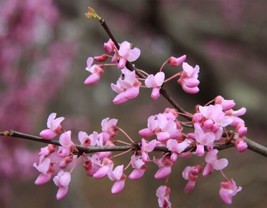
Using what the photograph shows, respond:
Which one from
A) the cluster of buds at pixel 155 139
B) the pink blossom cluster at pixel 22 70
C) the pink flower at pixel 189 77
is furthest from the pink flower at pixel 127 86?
the pink blossom cluster at pixel 22 70

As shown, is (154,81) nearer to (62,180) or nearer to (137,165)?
(137,165)

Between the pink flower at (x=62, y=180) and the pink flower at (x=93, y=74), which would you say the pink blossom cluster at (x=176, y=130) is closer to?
the pink flower at (x=93, y=74)

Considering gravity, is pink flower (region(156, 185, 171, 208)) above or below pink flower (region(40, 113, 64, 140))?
below

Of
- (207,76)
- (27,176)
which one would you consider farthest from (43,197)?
(207,76)

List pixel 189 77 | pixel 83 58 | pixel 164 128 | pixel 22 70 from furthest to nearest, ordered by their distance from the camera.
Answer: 1. pixel 83 58
2. pixel 22 70
3. pixel 189 77
4. pixel 164 128

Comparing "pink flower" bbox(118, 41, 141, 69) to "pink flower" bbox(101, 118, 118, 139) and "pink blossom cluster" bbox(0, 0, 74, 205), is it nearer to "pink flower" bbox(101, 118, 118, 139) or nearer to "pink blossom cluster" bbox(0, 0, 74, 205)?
"pink flower" bbox(101, 118, 118, 139)

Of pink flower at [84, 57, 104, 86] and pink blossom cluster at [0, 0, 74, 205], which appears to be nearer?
pink flower at [84, 57, 104, 86]

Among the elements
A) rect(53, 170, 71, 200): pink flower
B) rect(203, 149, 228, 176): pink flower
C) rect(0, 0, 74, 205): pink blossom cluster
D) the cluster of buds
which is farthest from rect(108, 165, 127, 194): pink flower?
rect(0, 0, 74, 205): pink blossom cluster

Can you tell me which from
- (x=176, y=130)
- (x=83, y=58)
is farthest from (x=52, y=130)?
(x=83, y=58)
